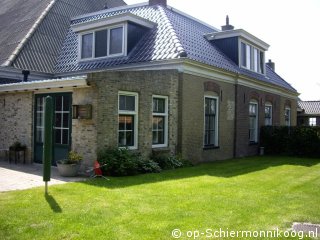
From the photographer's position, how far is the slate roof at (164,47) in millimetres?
14227

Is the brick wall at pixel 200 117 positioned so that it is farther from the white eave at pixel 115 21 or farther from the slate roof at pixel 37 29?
the slate roof at pixel 37 29

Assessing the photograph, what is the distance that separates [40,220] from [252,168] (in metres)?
8.82

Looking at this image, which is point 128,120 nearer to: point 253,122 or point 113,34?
point 113,34

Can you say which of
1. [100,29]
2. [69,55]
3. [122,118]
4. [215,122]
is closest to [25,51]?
[69,55]

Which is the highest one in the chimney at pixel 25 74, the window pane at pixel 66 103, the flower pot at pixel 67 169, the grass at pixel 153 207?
the chimney at pixel 25 74

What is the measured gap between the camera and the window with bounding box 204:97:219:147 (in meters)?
15.2

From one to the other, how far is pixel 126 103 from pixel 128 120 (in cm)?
57

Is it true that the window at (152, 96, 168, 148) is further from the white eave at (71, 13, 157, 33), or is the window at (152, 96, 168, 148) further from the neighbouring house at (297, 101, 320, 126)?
the neighbouring house at (297, 101, 320, 126)

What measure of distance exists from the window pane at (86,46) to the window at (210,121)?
5982mm

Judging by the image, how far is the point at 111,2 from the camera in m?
25.8

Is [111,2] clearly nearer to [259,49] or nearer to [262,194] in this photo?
[259,49]

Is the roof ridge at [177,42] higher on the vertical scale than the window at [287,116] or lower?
higher

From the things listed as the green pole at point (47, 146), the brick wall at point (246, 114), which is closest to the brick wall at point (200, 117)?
the brick wall at point (246, 114)

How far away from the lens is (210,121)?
1552 centimetres
